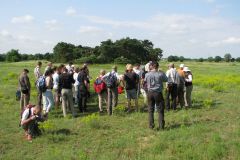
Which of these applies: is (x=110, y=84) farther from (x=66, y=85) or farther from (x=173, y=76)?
(x=173, y=76)

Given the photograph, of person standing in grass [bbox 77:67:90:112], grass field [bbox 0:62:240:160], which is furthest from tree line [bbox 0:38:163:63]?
grass field [bbox 0:62:240:160]

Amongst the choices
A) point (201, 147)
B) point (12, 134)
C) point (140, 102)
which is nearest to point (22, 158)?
point (12, 134)

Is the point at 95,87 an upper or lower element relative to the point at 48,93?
upper

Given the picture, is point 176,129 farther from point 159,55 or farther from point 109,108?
point 159,55

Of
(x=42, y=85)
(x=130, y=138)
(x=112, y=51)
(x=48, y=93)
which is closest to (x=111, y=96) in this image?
(x=48, y=93)

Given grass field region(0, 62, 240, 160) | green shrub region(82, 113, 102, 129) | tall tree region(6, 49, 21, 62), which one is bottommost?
grass field region(0, 62, 240, 160)

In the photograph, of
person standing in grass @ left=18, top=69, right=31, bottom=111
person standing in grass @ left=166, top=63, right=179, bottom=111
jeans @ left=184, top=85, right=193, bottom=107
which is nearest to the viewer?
person standing in grass @ left=18, top=69, right=31, bottom=111

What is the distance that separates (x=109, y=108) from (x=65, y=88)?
1.92 metres

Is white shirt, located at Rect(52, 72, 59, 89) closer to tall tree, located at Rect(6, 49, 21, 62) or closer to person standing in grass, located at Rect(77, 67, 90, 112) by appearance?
person standing in grass, located at Rect(77, 67, 90, 112)

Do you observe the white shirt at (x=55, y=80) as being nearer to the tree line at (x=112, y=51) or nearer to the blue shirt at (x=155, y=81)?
the blue shirt at (x=155, y=81)

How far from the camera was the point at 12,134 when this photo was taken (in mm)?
12477

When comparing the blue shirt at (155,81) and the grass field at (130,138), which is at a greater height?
the blue shirt at (155,81)

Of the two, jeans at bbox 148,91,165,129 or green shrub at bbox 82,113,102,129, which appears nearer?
jeans at bbox 148,91,165,129

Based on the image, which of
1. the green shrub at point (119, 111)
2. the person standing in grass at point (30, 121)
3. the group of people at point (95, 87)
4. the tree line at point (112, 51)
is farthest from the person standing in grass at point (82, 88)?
the tree line at point (112, 51)
